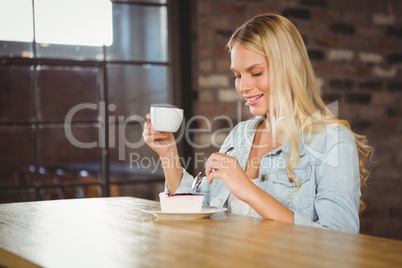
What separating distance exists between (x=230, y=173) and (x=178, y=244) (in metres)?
0.42

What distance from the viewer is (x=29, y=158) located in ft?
10.4

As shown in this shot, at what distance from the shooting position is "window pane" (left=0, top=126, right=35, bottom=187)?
3100mm

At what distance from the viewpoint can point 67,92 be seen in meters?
3.26

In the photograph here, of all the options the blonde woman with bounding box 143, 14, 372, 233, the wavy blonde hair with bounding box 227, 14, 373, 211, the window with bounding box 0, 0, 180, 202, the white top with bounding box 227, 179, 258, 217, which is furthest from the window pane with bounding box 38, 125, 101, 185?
the wavy blonde hair with bounding box 227, 14, 373, 211

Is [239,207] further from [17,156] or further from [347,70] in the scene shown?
[347,70]

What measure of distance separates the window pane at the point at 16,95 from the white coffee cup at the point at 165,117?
1782mm

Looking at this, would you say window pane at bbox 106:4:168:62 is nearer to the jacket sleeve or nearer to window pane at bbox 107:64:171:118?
window pane at bbox 107:64:171:118

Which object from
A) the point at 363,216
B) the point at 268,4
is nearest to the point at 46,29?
the point at 268,4

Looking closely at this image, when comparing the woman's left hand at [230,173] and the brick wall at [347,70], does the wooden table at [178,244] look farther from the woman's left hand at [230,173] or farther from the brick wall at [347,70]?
the brick wall at [347,70]

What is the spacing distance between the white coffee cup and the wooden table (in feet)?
0.94

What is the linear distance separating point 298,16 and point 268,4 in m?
0.25

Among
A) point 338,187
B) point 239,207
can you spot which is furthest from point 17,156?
point 338,187

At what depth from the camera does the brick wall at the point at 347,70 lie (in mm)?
3467

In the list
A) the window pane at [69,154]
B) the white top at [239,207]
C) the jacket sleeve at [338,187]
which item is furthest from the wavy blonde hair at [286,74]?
the window pane at [69,154]
